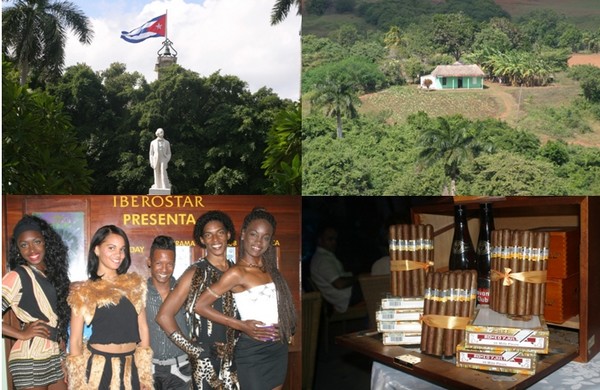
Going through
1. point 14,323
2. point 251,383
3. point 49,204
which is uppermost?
point 49,204

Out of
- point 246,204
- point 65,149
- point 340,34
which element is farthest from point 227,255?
point 340,34

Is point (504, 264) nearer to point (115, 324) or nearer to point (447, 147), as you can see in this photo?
point (115, 324)

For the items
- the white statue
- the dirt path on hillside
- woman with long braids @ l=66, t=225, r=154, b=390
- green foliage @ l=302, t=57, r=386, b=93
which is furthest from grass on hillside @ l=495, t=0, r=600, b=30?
woman with long braids @ l=66, t=225, r=154, b=390

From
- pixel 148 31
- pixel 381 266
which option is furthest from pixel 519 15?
pixel 381 266

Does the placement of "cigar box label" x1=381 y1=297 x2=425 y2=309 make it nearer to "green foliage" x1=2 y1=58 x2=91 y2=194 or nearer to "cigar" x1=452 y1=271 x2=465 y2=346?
"cigar" x1=452 y1=271 x2=465 y2=346

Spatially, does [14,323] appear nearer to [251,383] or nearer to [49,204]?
[49,204]

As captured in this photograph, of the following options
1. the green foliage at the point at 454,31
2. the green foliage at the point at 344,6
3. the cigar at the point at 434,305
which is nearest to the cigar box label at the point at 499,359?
the cigar at the point at 434,305

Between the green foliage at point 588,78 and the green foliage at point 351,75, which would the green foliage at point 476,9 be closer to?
the green foliage at point 588,78
